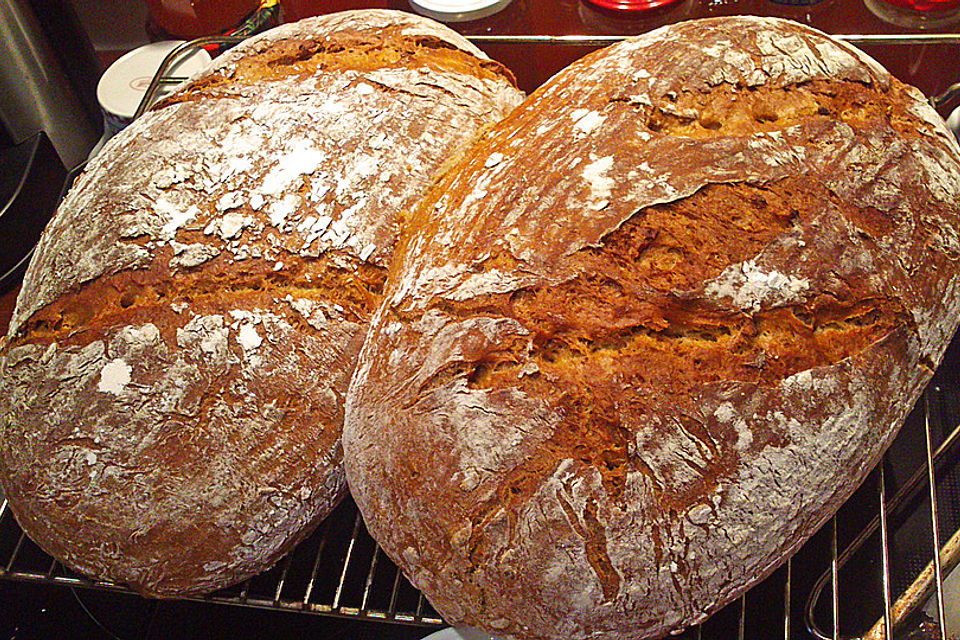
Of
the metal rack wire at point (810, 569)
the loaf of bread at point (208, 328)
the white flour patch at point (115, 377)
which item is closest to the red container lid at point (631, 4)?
the loaf of bread at point (208, 328)

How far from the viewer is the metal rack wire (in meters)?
1.07

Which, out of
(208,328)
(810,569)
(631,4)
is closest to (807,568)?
(810,569)

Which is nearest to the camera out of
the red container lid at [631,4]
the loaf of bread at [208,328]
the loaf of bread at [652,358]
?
the loaf of bread at [652,358]

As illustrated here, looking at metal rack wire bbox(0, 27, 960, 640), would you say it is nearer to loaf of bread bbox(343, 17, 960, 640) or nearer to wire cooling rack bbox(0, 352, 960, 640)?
wire cooling rack bbox(0, 352, 960, 640)

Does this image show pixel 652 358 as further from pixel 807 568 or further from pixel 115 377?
pixel 115 377

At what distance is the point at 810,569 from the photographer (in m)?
1.13

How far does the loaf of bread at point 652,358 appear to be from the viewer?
0.84 metres

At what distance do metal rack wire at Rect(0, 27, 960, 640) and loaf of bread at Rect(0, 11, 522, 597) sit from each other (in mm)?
103

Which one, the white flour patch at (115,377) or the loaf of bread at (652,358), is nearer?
the loaf of bread at (652,358)

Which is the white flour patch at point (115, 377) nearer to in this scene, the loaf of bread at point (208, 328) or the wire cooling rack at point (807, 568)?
the loaf of bread at point (208, 328)

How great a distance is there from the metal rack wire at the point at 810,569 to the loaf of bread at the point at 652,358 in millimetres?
197

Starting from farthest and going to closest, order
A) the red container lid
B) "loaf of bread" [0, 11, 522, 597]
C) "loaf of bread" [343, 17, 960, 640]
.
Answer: the red container lid
"loaf of bread" [0, 11, 522, 597]
"loaf of bread" [343, 17, 960, 640]

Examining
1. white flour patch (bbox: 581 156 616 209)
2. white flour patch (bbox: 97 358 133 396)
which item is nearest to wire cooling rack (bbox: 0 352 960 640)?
white flour patch (bbox: 97 358 133 396)

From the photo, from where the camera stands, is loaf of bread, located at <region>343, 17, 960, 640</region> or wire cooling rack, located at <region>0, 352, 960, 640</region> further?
wire cooling rack, located at <region>0, 352, 960, 640</region>
